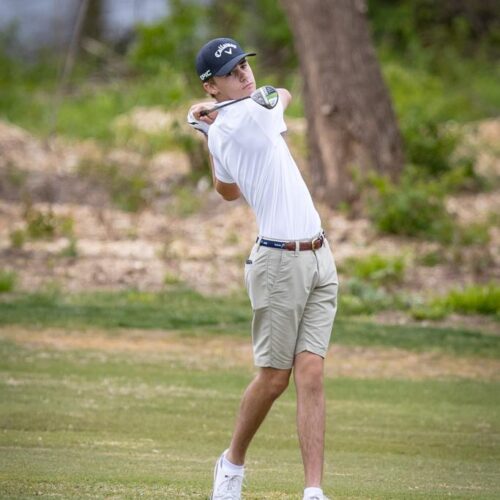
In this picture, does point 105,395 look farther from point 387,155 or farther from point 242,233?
point 387,155

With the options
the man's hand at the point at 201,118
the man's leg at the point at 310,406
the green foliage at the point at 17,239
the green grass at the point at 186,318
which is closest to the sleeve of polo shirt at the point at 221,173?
the man's hand at the point at 201,118

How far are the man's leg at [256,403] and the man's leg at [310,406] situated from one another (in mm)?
85

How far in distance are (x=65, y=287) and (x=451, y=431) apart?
5.44m

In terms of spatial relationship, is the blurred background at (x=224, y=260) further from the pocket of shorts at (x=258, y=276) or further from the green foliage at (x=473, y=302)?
the pocket of shorts at (x=258, y=276)

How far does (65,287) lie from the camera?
1133cm

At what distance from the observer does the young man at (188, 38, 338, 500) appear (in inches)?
188

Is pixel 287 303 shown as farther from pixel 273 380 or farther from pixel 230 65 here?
pixel 230 65

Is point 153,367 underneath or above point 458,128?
underneath

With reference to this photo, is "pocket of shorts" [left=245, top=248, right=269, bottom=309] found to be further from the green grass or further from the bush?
the bush

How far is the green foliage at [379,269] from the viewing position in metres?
11.5

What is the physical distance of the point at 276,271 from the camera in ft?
15.7

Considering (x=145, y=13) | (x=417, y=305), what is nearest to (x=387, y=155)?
(x=417, y=305)

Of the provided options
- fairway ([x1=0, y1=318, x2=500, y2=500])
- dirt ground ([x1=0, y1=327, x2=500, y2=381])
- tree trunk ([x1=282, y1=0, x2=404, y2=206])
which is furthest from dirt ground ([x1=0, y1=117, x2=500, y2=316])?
fairway ([x1=0, y1=318, x2=500, y2=500])

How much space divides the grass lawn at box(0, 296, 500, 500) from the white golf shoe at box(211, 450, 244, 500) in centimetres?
17
